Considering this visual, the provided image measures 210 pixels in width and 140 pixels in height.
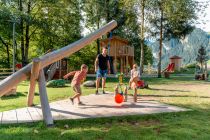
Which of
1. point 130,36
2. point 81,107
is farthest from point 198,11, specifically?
point 81,107

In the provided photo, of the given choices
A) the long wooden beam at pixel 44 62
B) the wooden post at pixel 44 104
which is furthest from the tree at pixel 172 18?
the wooden post at pixel 44 104

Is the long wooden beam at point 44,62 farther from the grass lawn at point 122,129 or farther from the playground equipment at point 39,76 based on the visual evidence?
the grass lawn at point 122,129

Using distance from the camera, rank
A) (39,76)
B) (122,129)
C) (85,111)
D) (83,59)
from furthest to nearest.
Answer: (83,59)
(85,111)
(39,76)
(122,129)

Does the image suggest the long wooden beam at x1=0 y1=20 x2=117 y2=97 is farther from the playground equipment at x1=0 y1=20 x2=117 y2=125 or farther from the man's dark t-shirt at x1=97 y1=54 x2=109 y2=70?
the man's dark t-shirt at x1=97 y1=54 x2=109 y2=70

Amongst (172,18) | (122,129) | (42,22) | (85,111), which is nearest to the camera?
(122,129)

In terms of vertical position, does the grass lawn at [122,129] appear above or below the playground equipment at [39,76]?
below

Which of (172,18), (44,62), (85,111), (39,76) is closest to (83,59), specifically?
(172,18)

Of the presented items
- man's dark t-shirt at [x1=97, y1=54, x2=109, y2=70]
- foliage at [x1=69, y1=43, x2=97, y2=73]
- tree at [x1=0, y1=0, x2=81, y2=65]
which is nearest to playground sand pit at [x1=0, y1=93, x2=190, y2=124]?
man's dark t-shirt at [x1=97, y1=54, x2=109, y2=70]

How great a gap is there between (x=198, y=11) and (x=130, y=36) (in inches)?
518

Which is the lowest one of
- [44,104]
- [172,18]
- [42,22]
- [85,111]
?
[85,111]

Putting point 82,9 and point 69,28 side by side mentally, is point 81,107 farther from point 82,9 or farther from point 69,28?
point 82,9

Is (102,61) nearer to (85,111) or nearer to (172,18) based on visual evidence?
(85,111)

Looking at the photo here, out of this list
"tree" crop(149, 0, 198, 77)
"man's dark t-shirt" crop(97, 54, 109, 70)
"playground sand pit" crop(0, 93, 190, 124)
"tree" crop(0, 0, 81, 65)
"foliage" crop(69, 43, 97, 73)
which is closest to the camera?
"playground sand pit" crop(0, 93, 190, 124)

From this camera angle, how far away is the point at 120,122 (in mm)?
7809
